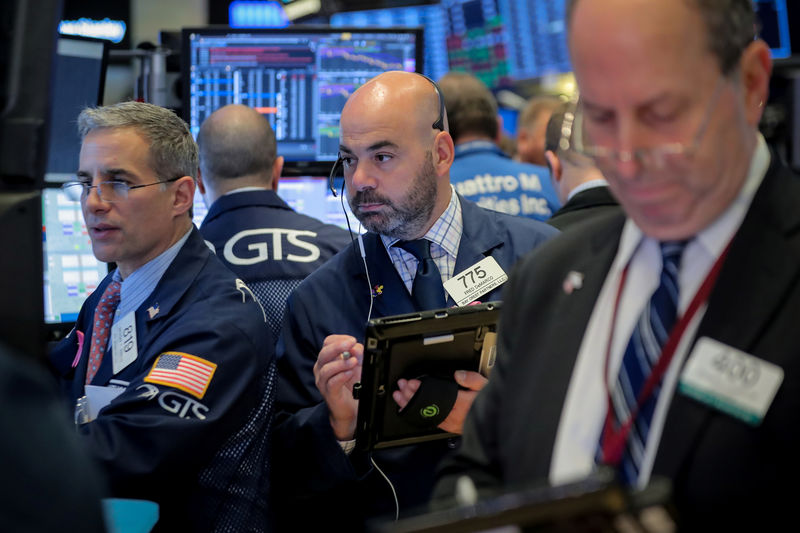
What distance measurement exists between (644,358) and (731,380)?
15 cm

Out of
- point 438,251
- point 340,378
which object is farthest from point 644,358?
point 438,251

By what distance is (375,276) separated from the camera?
261 centimetres

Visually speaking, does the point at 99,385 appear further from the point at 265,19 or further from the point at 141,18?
the point at 141,18

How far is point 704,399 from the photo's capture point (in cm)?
114

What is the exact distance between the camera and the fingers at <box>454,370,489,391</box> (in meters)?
2.22

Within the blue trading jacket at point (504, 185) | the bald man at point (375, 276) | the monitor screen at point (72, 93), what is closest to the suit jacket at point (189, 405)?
the bald man at point (375, 276)

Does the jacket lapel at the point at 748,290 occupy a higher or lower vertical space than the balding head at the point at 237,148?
lower

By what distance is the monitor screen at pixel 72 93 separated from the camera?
11.6ft

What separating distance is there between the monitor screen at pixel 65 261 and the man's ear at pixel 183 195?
0.87m

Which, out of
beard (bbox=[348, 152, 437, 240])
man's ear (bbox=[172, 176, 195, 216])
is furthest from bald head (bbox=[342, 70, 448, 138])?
man's ear (bbox=[172, 176, 195, 216])

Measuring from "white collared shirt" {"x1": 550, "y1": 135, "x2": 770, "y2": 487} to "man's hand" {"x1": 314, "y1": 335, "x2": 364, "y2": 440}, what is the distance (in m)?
1.05

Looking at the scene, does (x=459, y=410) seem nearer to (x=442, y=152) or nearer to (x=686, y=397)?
(x=442, y=152)

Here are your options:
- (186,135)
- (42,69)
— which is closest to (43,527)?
(42,69)

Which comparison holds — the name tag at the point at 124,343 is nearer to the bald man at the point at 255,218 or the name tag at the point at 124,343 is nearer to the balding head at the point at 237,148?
the bald man at the point at 255,218
